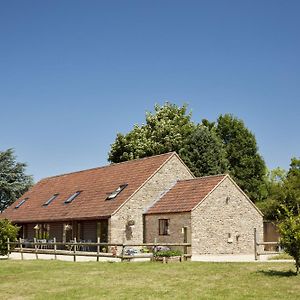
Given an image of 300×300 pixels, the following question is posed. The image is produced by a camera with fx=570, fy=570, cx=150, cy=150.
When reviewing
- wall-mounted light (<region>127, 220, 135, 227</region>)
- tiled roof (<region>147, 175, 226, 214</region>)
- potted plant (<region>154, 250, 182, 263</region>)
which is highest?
tiled roof (<region>147, 175, 226, 214</region>)

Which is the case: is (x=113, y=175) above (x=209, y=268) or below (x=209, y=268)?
above

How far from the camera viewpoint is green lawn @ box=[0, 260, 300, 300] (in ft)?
66.3

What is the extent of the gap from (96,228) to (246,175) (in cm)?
3289

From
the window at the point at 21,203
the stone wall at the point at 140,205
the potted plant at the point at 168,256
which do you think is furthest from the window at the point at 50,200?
the potted plant at the point at 168,256

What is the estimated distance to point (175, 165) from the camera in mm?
45094

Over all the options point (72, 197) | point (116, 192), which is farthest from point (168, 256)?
point (72, 197)

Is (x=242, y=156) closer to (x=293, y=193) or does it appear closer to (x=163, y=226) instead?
(x=293, y=193)

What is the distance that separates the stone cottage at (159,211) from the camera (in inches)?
1524

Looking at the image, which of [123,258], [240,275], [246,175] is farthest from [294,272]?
[246,175]

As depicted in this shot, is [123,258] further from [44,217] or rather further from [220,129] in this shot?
[220,129]

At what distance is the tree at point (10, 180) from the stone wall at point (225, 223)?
3785 cm

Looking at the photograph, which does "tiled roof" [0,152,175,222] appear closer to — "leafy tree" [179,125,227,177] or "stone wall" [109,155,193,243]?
"stone wall" [109,155,193,243]

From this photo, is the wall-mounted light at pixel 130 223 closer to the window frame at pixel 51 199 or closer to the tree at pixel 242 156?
the window frame at pixel 51 199

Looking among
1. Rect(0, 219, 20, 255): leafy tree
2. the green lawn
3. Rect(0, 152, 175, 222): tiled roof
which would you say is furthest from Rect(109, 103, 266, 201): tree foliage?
the green lawn
